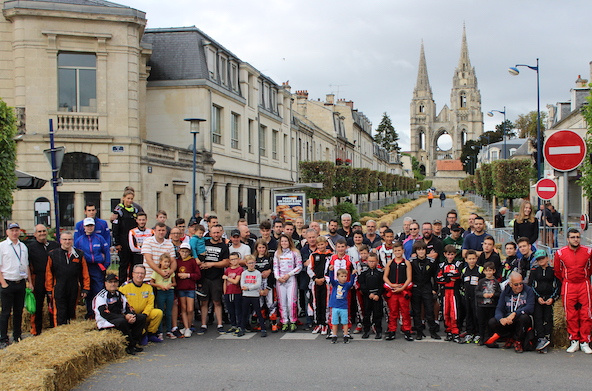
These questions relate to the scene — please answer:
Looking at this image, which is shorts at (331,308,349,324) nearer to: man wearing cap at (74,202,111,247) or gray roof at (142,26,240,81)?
man wearing cap at (74,202,111,247)

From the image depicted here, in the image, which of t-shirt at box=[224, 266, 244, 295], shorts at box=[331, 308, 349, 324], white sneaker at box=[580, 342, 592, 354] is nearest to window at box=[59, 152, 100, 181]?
t-shirt at box=[224, 266, 244, 295]

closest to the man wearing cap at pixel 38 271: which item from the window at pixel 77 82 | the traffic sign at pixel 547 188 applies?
the traffic sign at pixel 547 188

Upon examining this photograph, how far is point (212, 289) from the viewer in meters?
11.0

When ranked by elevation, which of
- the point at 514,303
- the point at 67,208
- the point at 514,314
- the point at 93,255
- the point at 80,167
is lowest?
the point at 514,314

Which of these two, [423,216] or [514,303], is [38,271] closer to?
[514,303]

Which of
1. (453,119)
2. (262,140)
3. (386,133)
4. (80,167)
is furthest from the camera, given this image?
(453,119)

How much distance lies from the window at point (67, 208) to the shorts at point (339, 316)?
15127mm

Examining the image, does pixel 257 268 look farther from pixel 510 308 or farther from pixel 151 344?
pixel 510 308

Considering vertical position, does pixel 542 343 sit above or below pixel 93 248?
below

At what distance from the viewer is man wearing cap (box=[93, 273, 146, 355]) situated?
9.08 metres

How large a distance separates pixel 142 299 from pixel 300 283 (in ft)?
10.2

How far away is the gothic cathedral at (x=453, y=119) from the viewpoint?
190000mm

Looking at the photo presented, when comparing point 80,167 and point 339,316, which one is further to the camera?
point 80,167

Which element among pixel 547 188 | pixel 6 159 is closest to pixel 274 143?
pixel 547 188
